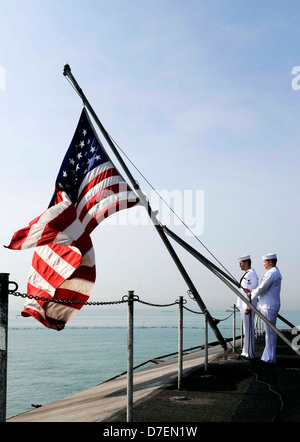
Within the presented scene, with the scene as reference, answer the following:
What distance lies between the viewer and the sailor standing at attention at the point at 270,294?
26.4ft

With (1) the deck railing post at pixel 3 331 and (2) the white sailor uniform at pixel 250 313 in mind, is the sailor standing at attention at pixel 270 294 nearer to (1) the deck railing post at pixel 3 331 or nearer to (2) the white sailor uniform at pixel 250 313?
(2) the white sailor uniform at pixel 250 313

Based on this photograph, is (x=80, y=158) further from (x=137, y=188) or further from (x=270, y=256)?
(x=270, y=256)

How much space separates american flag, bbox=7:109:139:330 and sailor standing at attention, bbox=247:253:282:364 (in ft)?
9.59

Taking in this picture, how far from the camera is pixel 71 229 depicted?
269 inches

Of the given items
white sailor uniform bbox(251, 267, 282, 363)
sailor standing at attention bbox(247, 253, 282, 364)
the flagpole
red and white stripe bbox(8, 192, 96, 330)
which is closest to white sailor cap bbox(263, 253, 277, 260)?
sailor standing at attention bbox(247, 253, 282, 364)

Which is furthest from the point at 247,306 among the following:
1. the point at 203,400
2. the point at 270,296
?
the point at 203,400

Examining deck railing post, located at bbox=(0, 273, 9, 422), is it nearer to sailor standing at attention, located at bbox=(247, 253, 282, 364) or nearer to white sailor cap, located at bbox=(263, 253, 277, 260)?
sailor standing at attention, located at bbox=(247, 253, 282, 364)

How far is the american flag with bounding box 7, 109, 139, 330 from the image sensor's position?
6793 millimetres

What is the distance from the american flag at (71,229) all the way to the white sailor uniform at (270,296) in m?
2.94

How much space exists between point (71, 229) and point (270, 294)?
393 centimetres

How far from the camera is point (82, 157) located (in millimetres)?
7684

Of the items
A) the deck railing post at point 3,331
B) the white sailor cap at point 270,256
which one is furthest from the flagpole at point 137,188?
the deck railing post at point 3,331
